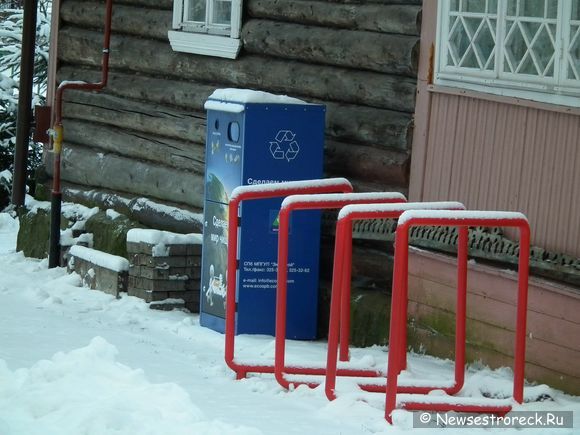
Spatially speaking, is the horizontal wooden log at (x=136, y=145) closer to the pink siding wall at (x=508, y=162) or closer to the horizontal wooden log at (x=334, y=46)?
the horizontal wooden log at (x=334, y=46)

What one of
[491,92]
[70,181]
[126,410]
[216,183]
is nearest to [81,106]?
[70,181]

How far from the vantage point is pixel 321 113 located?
8602 mm

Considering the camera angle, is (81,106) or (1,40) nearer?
(81,106)

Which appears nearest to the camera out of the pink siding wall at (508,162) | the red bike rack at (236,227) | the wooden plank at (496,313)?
the wooden plank at (496,313)

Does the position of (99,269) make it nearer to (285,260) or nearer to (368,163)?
(368,163)

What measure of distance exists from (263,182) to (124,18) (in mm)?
3563

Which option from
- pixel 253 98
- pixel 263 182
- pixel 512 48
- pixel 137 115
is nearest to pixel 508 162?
pixel 512 48

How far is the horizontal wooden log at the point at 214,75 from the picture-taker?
8602 millimetres

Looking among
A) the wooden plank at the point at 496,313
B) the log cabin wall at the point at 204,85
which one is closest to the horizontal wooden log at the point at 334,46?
the log cabin wall at the point at 204,85

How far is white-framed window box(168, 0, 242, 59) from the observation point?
393 inches

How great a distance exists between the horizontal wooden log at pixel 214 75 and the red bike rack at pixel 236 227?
3.29 ft

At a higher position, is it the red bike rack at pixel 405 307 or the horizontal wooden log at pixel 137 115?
the horizontal wooden log at pixel 137 115

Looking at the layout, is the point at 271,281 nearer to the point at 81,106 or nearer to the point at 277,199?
the point at 277,199

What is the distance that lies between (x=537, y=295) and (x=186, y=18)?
4.69 m
